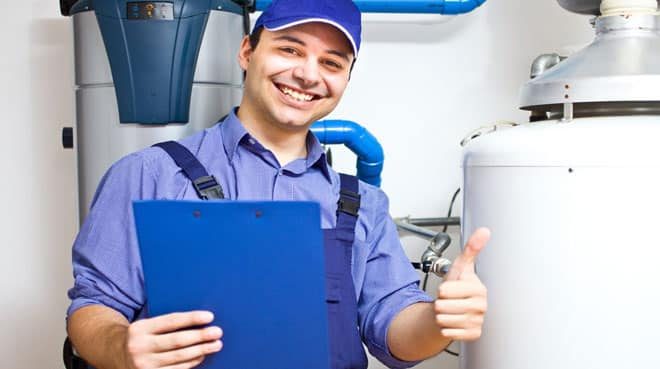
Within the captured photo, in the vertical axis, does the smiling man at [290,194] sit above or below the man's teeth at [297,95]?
below

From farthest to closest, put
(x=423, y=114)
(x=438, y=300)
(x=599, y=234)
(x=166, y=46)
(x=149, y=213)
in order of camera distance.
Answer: (x=423, y=114) < (x=166, y=46) < (x=599, y=234) < (x=438, y=300) < (x=149, y=213)

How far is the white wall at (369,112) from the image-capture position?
176 cm

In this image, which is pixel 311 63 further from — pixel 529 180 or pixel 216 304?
pixel 216 304

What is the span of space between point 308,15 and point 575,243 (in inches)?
20.8

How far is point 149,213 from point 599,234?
65 centimetres

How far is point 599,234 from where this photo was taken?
3.35ft

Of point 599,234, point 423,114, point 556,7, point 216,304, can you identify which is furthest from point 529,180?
point 556,7

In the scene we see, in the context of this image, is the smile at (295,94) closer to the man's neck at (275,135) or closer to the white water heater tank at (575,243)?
the man's neck at (275,135)

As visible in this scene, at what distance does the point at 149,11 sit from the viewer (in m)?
1.33

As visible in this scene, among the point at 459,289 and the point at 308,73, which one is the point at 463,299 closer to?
the point at 459,289

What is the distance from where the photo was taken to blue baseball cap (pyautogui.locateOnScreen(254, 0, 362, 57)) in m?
1.10

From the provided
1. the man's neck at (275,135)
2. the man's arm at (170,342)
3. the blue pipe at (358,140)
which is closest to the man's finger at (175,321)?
the man's arm at (170,342)

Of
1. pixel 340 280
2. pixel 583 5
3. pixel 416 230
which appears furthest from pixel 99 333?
pixel 583 5

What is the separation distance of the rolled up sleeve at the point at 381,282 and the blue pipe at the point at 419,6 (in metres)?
0.61
